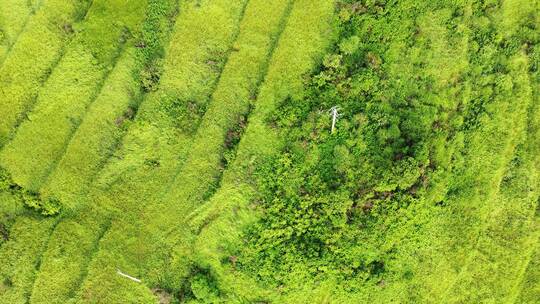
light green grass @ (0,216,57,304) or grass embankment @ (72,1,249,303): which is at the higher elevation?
grass embankment @ (72,1,249,303)

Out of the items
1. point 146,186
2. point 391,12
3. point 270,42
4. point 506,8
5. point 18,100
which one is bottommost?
point 146,186

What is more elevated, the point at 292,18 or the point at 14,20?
the point at 292,18

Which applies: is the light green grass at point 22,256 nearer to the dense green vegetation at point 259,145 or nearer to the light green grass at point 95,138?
the dense green vegetation at point 259,145

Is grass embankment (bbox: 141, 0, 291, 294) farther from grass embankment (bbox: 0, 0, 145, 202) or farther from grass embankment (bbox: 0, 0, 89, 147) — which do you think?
grass embankment (bbox: 0, 0, 89, 147)

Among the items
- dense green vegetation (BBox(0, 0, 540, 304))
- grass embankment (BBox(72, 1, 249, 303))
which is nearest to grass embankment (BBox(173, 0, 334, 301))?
dense green vegetation (BBox(0, 0, 540, 304))

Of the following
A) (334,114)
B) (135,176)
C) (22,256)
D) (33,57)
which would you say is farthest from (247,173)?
(33,57)

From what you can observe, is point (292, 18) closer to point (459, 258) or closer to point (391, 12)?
point (391, 12)

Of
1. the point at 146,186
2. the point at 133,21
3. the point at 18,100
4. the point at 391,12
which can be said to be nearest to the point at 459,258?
the point at 391,12

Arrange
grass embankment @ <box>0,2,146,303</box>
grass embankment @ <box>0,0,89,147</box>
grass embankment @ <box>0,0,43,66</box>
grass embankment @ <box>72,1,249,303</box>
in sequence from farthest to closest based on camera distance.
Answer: grass embankment @ <box>0,0,43,66</box>
grass embankment @ <box>0,0,89,147</box>
grass embankment @ <box>72,1,249,303</box>
grass embankment @ <box>0,2,146,303</box>
